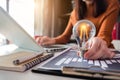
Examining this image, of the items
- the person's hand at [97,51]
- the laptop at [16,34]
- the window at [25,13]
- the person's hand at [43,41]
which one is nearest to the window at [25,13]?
the window at [25,13]

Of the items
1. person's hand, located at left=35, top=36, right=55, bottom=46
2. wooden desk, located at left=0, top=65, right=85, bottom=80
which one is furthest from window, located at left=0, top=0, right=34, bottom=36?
wooden desk, located at left=0, top=65, right=85, bottom=80

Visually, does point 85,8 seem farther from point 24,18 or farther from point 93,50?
point 24,18

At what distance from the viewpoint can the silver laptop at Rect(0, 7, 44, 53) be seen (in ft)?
2.09

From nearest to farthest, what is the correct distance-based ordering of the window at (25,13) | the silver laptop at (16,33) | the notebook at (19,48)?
the notebook at (19,48), the silver laptop at (16,33), the window at (25,13)

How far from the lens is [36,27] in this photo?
2.56m

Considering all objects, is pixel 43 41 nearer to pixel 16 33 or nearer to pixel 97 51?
pixel 16 33

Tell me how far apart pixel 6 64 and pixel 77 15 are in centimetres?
93

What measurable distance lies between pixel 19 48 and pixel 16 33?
3.9 inches

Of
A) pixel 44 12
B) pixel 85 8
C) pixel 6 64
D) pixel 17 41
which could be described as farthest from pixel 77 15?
pixel 44 12

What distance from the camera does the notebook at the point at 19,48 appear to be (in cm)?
50

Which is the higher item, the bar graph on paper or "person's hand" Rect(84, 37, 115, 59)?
"person's hand" Rect(84, 37, 115, 59)

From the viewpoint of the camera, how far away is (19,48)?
0.75 m

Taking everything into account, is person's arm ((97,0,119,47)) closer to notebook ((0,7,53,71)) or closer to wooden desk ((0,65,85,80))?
notebook ((0,7,53,71))

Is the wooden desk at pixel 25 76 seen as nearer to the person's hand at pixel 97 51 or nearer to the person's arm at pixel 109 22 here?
the person's hand at pixel 97 51
